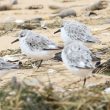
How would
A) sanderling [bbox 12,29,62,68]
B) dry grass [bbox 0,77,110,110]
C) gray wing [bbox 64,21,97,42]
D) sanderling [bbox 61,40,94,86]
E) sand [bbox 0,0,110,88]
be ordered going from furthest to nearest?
gray wing [bbox 64,21,97,42] < sanderling [bbox 12,29,62,68] < sand [bbox 0,0,110,88] < sanderling [bbox 61,40,94,86] < dry grass [bbox 0,77,110,110]

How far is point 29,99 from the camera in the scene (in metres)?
5.79

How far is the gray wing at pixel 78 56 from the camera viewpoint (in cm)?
717

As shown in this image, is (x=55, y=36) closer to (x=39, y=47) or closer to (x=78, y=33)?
(x=78, y=33)

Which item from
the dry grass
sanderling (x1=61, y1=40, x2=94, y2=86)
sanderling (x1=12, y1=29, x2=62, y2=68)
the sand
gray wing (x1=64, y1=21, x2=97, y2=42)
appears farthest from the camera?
gray wing (x1=64, y1=21, x2=97, y2=42)

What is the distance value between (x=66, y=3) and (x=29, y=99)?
37.9 feet

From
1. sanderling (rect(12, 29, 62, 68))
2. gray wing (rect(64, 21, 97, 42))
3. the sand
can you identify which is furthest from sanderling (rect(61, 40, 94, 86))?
gray wing (rect(64, 21, 97, 42))

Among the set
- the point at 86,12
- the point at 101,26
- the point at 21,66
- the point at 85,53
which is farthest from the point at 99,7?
the point at 85,53

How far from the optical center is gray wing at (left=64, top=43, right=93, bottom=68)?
7.17 metres

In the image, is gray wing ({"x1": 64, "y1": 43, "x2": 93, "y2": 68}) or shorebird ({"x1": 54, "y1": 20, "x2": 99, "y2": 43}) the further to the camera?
shorebird ({"x1": 54, "y1": 20, "x2": 99, "y2": 43})

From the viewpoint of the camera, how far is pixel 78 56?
7309 mm

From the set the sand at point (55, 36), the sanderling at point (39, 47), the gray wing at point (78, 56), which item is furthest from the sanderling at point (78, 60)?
the sanderling at point (39, 47)

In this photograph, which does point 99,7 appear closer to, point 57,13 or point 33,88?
point 57,13

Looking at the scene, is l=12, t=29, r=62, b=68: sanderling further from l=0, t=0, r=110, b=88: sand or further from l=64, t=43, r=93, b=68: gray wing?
l=64, t=43, r=93, b=68: gray wing

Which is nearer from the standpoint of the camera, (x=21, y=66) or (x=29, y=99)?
(x=29, y=99)
